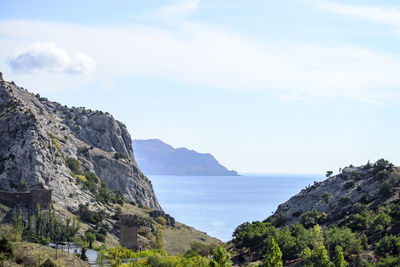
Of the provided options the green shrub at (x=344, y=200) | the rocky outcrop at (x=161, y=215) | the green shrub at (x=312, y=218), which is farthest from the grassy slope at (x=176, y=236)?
the green shrub at (x=344, y=200)

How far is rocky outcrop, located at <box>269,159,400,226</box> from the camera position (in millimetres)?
130250

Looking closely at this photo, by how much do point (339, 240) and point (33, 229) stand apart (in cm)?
6369

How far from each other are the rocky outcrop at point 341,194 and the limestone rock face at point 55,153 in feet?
190

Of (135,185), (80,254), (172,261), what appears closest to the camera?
(172,261)

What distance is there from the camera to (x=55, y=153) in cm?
14662

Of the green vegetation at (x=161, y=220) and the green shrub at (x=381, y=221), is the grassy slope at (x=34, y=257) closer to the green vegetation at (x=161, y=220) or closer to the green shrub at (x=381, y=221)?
the green shrub at (x=381, y=221)

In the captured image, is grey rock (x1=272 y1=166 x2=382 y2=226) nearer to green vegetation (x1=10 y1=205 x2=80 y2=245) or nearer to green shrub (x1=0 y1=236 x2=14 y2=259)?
green vegetation (x1=10 y1=205 x2=80 y2=245)

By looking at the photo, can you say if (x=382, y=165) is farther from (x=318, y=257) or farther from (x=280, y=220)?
(x=318, y=257)

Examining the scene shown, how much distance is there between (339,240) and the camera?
98438 millimetres

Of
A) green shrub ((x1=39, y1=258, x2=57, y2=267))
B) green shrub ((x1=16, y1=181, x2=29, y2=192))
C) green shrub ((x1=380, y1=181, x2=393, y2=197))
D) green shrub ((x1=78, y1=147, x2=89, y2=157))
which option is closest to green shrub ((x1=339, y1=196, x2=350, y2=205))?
green shrub ((x1=380, y1=181, x2=393, y2=197))

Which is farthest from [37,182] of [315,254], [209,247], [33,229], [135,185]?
[315,254]

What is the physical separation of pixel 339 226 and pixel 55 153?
80.3m

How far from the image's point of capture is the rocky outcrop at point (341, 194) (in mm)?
130250

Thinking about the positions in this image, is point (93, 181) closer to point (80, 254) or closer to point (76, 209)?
point (76, 209)
